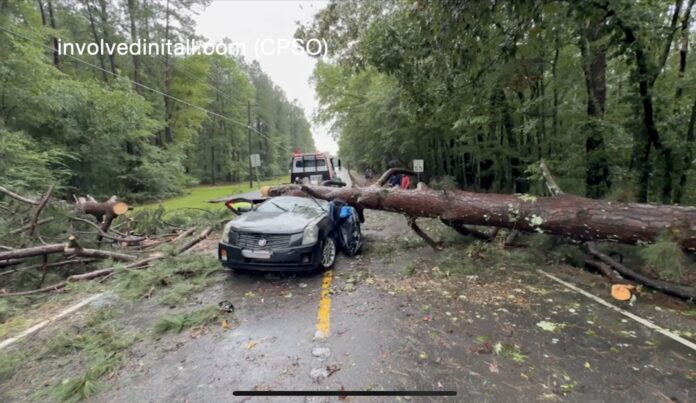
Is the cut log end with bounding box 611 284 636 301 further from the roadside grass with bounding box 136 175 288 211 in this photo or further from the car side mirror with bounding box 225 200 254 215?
the roadside grass with bounding box 136 175 288 211

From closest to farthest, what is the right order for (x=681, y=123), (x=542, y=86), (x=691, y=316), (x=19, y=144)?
(x=691, y=316)
(x=681, y=123)
(x=542, y=86)
(x=19, y=144)

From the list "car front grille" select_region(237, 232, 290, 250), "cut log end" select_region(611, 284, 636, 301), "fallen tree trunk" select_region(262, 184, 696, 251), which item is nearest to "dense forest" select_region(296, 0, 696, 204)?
"fallen tree trunk" select_region(262, 184, 696, 251)

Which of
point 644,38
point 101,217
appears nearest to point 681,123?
point 644,38

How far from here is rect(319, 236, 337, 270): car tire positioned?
531cm

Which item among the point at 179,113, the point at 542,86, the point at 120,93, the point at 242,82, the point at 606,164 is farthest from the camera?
the point at 242,82

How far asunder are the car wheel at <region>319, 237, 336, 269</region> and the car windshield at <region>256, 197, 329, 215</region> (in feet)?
2.02

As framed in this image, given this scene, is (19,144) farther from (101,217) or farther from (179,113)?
(179,113)

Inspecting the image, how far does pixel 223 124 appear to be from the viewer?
41094mm

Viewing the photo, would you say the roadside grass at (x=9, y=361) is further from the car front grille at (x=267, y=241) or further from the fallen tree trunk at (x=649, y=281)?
the fallen tree trunk at (x=649, y=281)

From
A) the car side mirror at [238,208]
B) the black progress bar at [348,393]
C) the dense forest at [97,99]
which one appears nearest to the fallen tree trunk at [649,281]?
the black progress bar at [348,393]

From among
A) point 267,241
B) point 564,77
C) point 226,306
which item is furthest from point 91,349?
point 564,77

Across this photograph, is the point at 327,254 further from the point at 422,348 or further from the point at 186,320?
the point at 422,348

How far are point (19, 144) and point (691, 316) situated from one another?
696 inches

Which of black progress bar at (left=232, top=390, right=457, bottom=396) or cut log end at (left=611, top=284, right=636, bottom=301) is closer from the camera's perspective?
black progress bar at (left=232, top=390, right=457, bottom=396)
